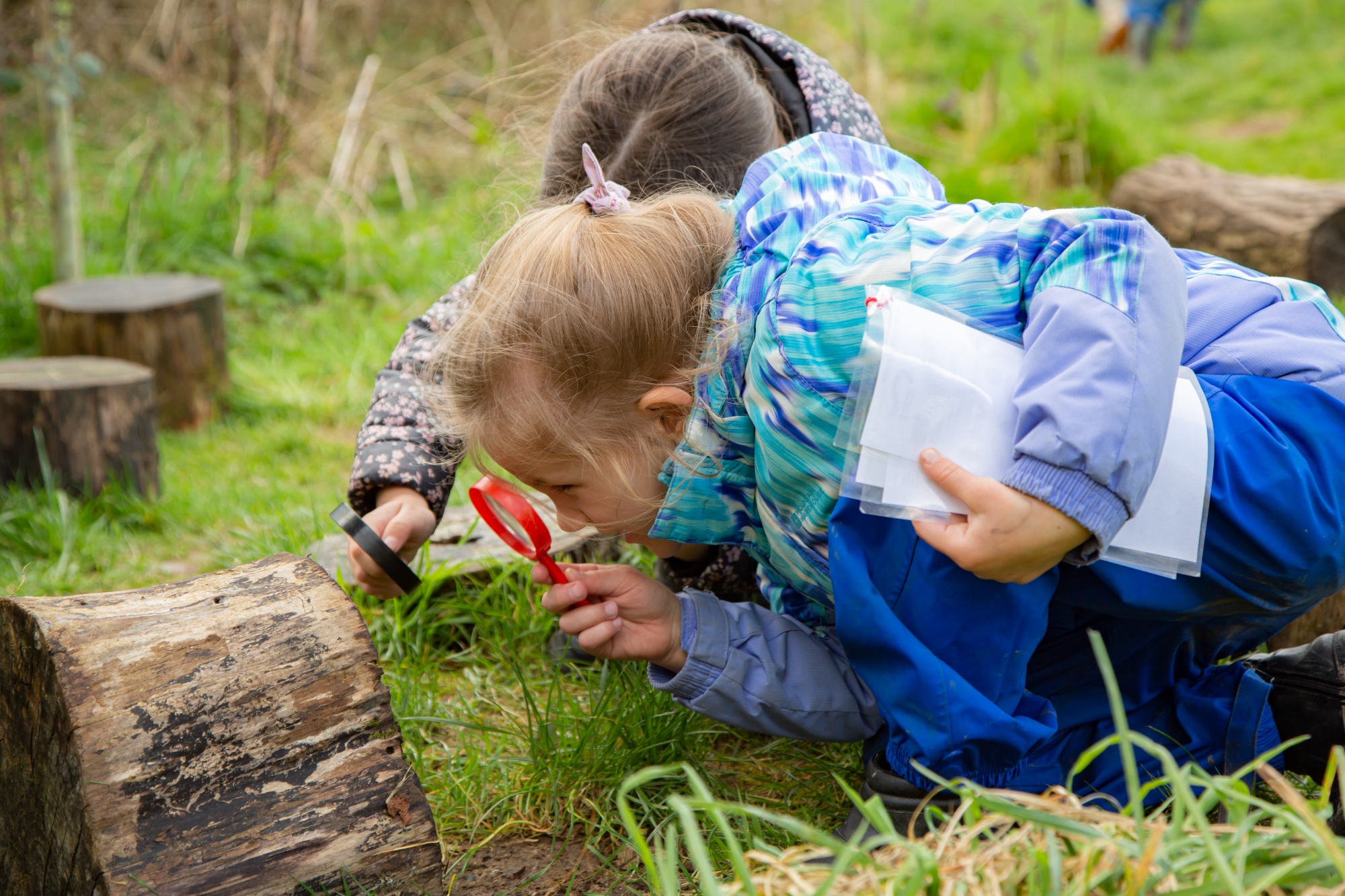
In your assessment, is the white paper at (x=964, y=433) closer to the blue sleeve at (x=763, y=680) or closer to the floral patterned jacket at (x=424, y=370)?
the blue sleeve at (x=763, y=680)

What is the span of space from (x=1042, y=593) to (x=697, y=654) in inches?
18.5

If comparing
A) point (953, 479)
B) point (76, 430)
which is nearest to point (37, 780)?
point (953, 479)

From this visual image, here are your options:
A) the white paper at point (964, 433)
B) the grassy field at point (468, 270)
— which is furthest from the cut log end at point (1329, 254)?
the white paper at point (964, 433)

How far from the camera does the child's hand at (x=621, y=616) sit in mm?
1550

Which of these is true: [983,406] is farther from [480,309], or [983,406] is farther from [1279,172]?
[1279,172]

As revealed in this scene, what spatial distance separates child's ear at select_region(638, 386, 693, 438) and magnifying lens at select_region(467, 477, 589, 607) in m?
0.24

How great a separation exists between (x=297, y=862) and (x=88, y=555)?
161 centimetres

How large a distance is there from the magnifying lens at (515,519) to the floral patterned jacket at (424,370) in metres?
0.25

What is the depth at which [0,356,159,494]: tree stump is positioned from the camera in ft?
9.25

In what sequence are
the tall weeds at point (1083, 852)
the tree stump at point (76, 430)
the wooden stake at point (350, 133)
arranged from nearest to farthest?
the tall weeds at point (1083, 852) < the tree stump at point (76, 430) < the wooden stake at point (350, 133)

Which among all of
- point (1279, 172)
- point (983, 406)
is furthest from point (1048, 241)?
point (1279, 172)

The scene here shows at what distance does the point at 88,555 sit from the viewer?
2541mm

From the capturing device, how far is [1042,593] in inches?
51.6

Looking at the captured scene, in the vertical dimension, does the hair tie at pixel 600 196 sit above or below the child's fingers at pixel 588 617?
above
